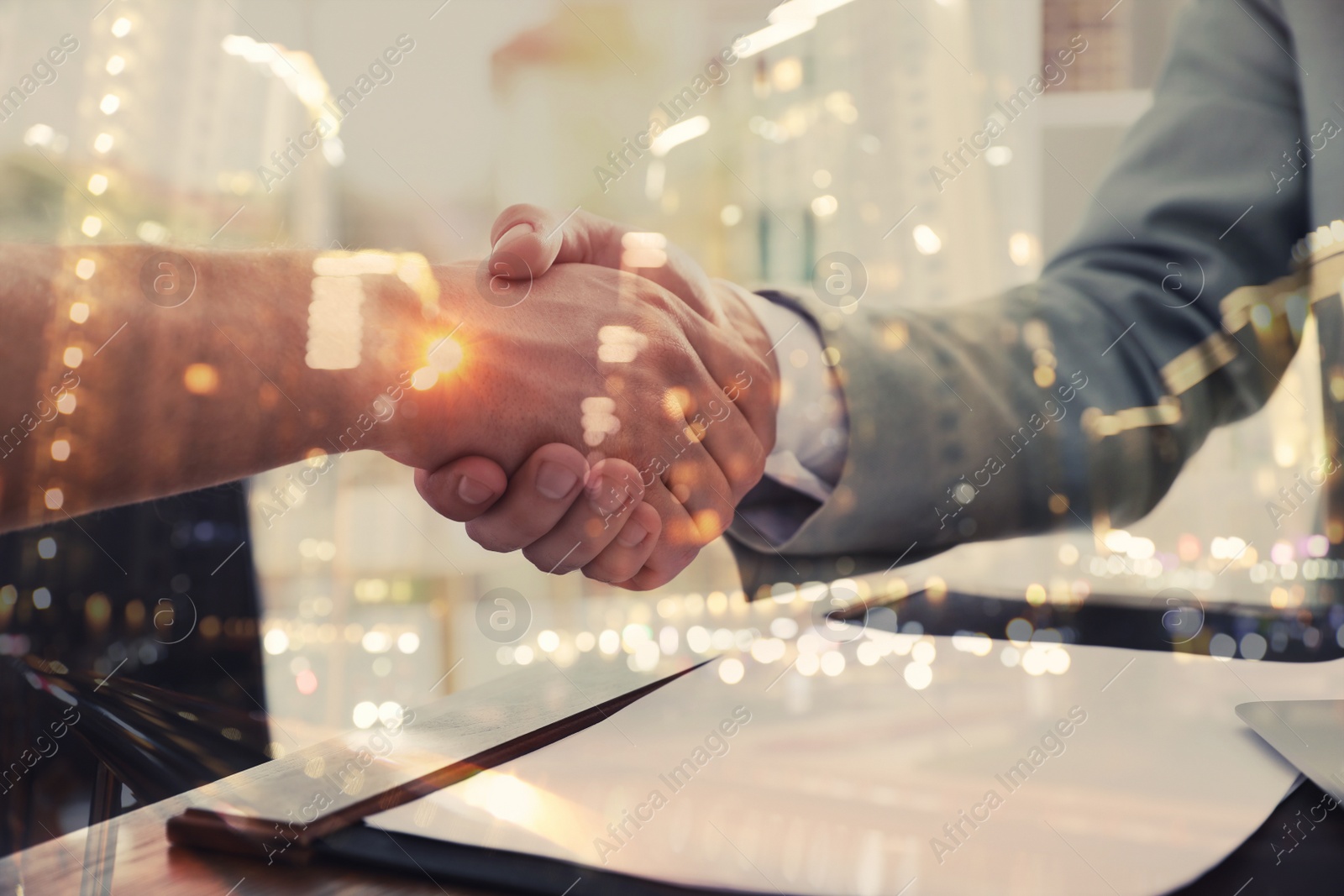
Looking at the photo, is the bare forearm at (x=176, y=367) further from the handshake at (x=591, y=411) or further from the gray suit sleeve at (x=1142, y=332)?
the gray suit sleeve at (x=1142, y=332)

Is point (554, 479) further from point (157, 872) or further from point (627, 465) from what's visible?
point (157, 872)

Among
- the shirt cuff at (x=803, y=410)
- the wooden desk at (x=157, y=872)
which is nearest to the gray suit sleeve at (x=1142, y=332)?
the shirt cuff at (x=803, y=410)

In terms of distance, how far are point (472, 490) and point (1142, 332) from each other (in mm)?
501

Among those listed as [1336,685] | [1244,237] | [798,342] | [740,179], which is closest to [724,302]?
[798,342]

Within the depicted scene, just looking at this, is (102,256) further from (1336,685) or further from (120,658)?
(1336,685)

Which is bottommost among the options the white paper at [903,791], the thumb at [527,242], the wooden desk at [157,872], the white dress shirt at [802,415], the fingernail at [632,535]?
the wooden desk at [157,872]

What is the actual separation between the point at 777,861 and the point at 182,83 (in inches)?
19.6

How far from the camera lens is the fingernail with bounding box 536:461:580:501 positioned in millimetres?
347

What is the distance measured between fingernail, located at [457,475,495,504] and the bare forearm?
44 millimetres

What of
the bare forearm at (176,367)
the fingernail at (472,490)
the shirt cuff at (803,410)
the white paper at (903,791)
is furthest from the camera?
the shirt cuff at (803,410)

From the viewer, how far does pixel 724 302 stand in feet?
1.45

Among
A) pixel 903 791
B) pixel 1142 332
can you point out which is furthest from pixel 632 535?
pixel 1142 332

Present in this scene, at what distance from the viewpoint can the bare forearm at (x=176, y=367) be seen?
0.22m

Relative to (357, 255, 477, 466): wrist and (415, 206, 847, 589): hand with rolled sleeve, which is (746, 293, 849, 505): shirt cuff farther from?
(357, 255, 477, 466): wrist
